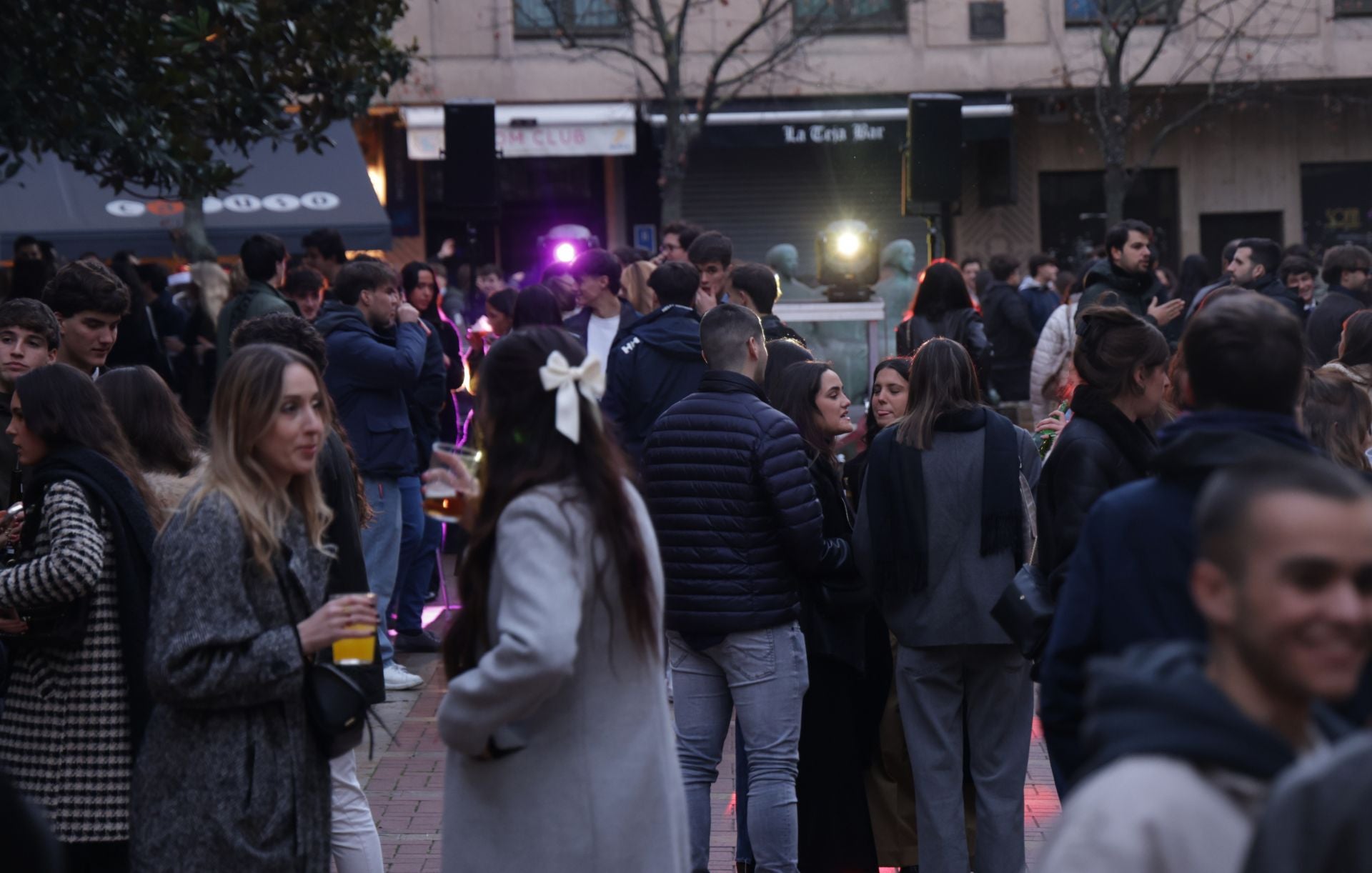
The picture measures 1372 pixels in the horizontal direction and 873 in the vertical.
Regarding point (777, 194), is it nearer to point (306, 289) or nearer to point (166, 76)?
point (306, 289)

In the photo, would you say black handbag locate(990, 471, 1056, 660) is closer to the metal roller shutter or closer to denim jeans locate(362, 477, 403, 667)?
denim jeans locate(362, 477, 403, 667)

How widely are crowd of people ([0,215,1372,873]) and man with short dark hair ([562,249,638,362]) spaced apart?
1187 mm

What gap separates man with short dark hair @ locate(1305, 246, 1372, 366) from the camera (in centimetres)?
1047

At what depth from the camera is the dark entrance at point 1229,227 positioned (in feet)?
84.0

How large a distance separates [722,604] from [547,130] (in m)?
19.0

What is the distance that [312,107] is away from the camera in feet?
32.2

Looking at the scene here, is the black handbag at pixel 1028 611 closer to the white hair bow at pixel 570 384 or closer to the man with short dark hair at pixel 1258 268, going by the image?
the white hair bow at pixel 570 384

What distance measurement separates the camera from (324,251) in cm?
980

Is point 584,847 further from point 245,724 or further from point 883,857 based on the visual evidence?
point 883,857

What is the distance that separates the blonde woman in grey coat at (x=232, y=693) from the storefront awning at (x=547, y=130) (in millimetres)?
20080

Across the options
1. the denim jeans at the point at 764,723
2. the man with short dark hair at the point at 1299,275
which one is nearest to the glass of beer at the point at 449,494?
the denim jeans at the point at 764,723

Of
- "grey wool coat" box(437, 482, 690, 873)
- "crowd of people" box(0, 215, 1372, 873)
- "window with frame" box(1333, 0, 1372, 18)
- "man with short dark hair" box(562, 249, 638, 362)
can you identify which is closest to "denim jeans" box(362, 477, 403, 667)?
"man with short dark hair" box(562, 249, 638, 362)

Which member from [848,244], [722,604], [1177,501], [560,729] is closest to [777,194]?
[848,244]

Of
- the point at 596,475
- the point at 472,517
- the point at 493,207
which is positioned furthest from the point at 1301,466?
the point at 493,207
